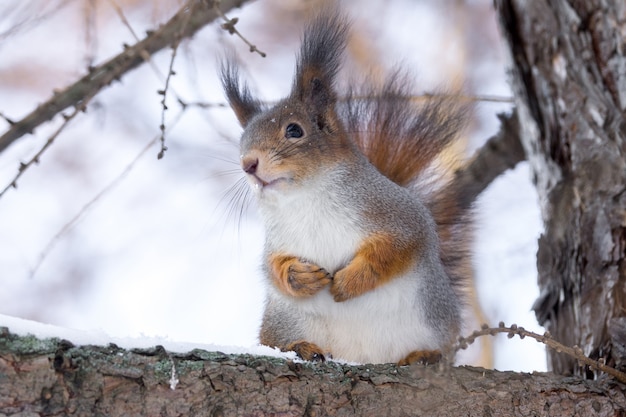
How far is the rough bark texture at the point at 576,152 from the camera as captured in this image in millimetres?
2266

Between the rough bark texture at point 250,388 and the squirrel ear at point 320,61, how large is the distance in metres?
0.88

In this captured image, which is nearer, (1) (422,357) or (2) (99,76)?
(1) (422,357)

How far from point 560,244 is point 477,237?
31 cm

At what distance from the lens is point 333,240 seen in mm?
2094

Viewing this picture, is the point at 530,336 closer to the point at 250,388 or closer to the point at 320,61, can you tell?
the point at 250,388

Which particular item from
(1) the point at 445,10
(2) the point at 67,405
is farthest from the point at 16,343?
(1) the point at 445,10

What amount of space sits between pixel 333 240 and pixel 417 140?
2.13 ft

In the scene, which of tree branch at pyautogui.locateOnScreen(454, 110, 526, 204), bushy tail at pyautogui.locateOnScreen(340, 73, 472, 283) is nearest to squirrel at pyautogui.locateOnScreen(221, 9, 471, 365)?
bushy tail at pyautogui.locateOnScreen(340, 73, 472, 283)

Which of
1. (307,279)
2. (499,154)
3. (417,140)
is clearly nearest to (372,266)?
(307,279)

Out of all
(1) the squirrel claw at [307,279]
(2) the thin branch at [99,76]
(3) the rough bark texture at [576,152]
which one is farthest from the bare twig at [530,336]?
(2) the thin branch at [99,76]

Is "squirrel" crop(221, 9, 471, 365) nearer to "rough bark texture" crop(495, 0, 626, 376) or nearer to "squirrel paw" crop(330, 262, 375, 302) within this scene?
"squirrel paw" crop(330, 262, 375, 302)

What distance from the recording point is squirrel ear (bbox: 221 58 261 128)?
246 centimetres

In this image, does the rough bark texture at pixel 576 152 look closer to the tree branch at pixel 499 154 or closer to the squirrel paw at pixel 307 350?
the tree branch at pixel 499 154

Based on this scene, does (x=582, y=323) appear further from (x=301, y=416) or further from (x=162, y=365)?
(x=162, y=365)
